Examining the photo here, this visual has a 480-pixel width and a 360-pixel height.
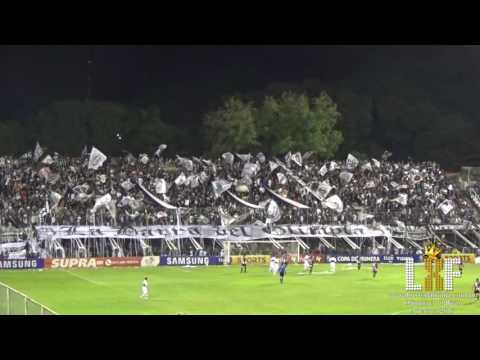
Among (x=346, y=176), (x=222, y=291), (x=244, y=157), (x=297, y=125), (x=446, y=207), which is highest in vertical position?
(x=297, y=125)

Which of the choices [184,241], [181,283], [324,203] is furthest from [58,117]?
[181,283]

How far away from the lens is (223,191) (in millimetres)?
75625

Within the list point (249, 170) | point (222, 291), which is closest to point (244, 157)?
point (249, 170)

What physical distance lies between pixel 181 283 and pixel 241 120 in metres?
40.6

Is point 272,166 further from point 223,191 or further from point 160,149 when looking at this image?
point 160,149

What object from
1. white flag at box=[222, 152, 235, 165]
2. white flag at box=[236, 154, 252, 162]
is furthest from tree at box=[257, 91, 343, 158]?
white flag at box=[222, 152, 235, 165]

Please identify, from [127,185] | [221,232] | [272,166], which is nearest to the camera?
[221,232]

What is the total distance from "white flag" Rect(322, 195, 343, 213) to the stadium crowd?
108 mm

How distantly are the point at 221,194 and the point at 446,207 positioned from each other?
2149 cm

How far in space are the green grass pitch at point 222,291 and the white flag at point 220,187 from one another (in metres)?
14.0

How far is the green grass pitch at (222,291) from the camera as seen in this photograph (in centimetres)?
4203

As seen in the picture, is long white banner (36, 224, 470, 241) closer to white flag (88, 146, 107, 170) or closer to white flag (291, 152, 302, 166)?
white flag (88, 146, 107, 170)

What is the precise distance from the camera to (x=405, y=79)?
99188 mm

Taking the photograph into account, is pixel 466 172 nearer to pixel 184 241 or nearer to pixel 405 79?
pixel 405 79
